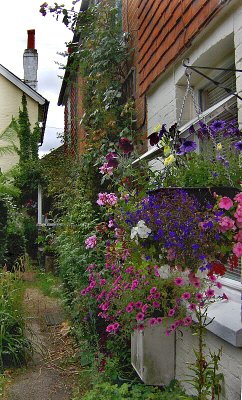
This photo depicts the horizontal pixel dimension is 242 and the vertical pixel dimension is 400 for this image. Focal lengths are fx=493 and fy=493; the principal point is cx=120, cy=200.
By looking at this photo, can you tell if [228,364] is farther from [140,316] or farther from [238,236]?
[238,236]

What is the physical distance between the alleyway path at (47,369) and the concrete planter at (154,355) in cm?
102

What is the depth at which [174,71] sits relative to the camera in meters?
4.57

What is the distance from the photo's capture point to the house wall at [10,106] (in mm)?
21031

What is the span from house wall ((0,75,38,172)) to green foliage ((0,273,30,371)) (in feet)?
52.1

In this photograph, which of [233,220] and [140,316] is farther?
[140,316]

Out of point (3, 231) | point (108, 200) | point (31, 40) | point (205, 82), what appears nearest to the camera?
point (205, 82)

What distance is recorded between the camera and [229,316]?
9.56ft

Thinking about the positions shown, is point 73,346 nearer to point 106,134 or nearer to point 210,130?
point 106,134

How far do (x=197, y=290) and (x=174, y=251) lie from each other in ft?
2.23

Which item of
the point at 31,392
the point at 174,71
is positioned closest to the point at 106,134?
the point at 174,71

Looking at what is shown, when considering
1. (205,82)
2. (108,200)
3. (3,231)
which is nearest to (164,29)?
(205,82)

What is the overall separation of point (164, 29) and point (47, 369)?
3.60m

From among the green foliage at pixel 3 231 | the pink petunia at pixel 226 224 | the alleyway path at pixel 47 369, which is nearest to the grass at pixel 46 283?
the green foliage at pixel 3 231

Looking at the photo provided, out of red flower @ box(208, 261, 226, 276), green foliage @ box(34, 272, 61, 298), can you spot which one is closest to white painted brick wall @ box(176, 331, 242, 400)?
Result: red flower @ box(208, 261, 226, 276)
